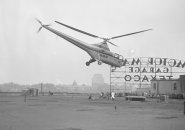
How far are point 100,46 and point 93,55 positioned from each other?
10.6ft

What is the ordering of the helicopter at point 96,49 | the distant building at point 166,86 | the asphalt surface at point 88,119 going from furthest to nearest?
the distant building at point 166,86
the helicopter at point 96,49
the asphalt surface at point 88,119

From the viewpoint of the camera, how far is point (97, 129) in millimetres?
14984

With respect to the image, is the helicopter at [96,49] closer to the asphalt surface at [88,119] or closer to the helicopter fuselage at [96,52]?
the helicopter fuselage at [96,52]

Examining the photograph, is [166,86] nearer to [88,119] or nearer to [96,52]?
[96,52]

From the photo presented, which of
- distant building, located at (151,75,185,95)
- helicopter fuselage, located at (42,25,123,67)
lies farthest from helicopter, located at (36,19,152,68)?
distant building, located at (151,75,185,95)

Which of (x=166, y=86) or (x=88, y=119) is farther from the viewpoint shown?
(x=166, y=86)

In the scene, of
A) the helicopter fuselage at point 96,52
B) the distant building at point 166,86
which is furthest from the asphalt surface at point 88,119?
the distant building at point 166,86

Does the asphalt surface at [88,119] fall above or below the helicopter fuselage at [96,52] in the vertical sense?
below

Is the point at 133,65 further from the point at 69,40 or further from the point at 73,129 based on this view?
the point at 73,129

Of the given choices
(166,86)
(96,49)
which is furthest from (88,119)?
(166,86)

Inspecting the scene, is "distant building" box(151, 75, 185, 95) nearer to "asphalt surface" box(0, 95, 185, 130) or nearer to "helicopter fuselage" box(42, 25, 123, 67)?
"helicopter fuselage" box(42, 25, 123, 67)

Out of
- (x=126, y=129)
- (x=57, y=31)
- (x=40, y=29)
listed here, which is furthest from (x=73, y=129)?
(x=40, y=29)

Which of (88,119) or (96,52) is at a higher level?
(96,52)

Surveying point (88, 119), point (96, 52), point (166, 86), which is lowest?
point (88, 119)
